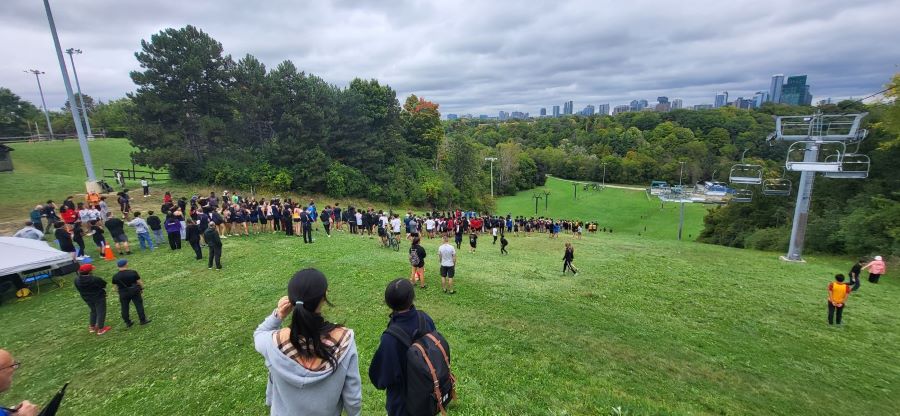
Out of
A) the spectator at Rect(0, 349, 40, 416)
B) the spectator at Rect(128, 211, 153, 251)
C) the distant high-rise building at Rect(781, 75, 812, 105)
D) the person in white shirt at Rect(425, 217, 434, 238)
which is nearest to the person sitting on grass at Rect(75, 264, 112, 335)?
the spectator at Rect(0, 349, 40, 416)

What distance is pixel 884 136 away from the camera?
27703 millimetres

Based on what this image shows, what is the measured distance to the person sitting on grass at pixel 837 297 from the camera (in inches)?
396

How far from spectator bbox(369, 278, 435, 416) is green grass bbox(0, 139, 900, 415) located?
2.70 meters

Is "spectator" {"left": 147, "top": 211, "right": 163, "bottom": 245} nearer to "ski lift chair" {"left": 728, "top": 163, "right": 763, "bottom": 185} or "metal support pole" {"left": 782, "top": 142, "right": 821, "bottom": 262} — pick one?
"ski lift chair" {"left": 728, "top": 163, "right": 763, "bottom": 185}

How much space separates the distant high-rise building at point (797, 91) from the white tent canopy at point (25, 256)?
23901 cm

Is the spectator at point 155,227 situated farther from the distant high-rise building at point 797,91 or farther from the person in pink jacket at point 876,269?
the distant high-rise building at point 797,91

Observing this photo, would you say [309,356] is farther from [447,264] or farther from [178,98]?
[178,98]

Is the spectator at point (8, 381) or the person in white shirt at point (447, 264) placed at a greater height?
the spectator at point (8, 381)

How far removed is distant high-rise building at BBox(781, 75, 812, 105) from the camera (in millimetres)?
173625

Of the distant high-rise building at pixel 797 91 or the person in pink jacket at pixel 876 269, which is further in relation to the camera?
the distant high-rise building at pixel 797 91

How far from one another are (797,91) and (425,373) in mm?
247691

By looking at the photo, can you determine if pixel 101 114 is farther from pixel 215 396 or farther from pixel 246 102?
pixel 215 396

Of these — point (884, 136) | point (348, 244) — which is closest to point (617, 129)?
point (884, 136)

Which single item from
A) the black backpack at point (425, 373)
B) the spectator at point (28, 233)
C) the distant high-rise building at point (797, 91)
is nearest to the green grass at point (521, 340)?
the spectator at point (28, 233)
